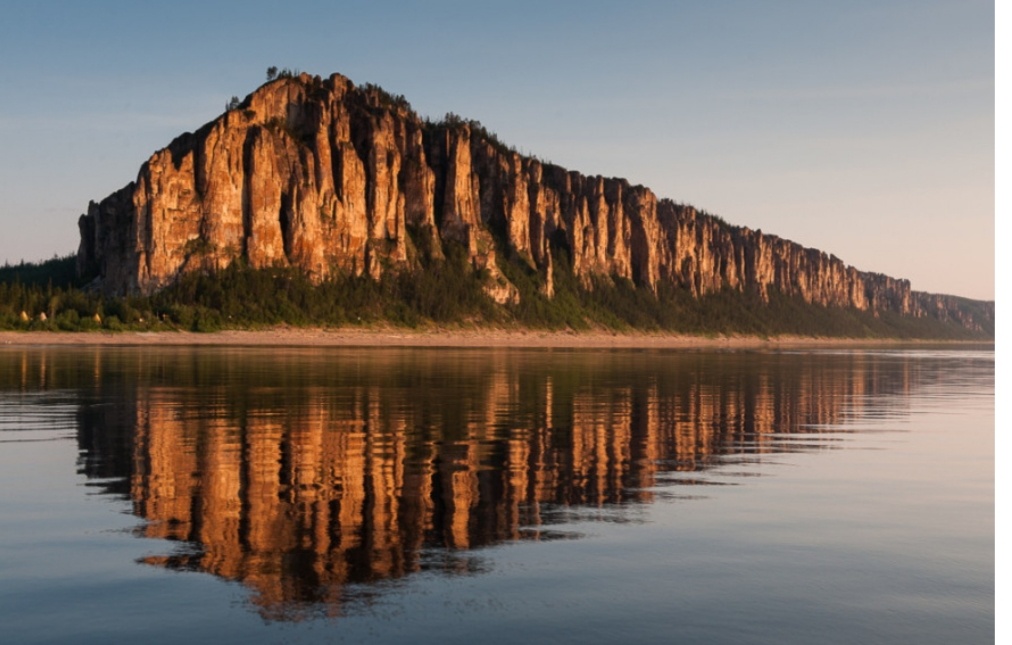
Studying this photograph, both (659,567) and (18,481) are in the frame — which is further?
(18,481)

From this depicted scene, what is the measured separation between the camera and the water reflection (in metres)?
14.3

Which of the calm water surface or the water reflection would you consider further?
the water reflection

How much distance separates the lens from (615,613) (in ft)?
38.4

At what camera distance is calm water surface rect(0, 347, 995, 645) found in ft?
37.4

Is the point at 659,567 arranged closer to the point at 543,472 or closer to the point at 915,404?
the point at 543,472

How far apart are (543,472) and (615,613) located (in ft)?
35.0

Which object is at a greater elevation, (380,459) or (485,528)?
(380,459)

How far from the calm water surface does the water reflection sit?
0.10m

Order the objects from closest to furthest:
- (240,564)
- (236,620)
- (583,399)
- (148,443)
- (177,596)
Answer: (236,620), (177,596), (240,564), (148,443), (583,399)

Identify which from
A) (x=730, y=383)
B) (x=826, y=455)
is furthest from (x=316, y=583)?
(x=730, y=383)

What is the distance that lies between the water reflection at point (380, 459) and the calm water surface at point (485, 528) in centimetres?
10

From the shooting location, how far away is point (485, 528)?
53.4 feet

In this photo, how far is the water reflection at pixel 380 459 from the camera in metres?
14.3

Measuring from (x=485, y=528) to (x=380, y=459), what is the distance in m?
7.81
